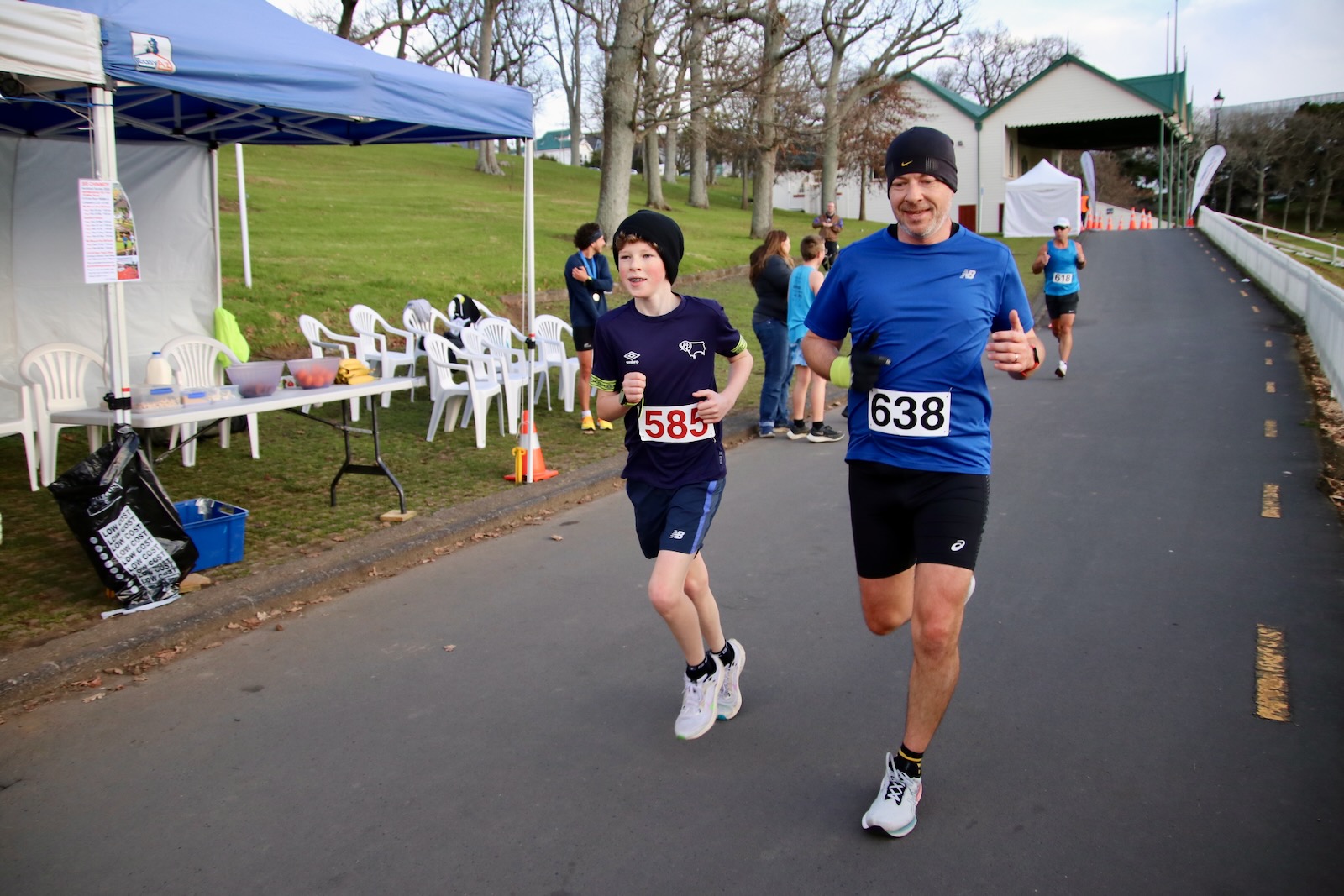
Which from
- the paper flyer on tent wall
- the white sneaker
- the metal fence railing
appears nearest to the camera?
the white sneaker

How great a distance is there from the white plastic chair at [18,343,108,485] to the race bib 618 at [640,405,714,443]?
5499 millimetres

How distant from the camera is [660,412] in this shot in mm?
3809

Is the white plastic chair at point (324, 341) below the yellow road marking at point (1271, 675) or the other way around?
the other way around

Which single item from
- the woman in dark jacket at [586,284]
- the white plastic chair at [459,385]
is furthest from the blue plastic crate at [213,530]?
the woman in dark jacket at [586,284]

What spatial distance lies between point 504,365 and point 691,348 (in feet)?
20.3

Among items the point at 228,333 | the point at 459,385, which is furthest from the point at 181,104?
the point at 459,385

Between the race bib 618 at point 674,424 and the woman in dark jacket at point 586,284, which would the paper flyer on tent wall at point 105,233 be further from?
the woman in dark jacket at point 586,284

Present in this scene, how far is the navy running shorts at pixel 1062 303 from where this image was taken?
1392cm

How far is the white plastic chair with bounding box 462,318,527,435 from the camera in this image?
960 cm

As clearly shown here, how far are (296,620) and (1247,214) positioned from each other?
7634cm

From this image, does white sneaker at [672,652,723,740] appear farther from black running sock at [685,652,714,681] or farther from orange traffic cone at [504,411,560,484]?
orange traffic cone at [504,411,560,484]

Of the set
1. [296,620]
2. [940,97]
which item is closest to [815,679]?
[296,620]

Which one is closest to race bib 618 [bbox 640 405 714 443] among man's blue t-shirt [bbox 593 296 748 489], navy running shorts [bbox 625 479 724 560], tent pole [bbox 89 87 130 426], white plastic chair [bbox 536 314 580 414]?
man's blue t-shirt [bbox 593 296 748 489]

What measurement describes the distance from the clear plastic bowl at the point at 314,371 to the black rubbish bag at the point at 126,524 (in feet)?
4.85
